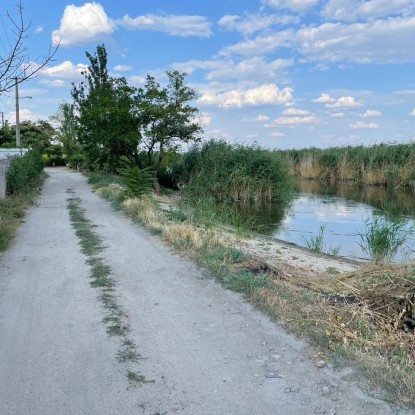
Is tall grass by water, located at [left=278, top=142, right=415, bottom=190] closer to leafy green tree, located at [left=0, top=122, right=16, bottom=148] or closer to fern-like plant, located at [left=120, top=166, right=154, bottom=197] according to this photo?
fern-like plant, located at [left=120, top=166, right=154, bottom=197]

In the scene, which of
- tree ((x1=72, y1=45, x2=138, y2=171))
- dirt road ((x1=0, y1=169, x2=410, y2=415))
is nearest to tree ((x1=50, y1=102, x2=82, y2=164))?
tree ((x1=72, y1=45, x2=138, y2=171))

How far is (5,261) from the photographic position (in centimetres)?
846

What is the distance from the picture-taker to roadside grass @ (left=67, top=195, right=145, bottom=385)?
464cm

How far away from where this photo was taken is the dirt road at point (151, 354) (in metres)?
3.76

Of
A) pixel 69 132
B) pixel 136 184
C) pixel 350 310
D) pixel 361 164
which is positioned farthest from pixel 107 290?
pixel 69 132

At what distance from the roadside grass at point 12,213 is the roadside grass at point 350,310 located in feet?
14.7

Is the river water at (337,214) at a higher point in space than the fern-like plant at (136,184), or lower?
lower

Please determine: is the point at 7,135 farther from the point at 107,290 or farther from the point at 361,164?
the point at 107,290

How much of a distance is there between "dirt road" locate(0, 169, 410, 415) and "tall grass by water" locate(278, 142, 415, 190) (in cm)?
2842

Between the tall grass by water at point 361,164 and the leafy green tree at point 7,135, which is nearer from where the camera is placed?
the tall grass by water at point 361,164

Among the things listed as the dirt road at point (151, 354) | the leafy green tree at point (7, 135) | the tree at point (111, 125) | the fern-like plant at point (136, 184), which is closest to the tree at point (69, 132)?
the leafy green tree at point (7, 135)

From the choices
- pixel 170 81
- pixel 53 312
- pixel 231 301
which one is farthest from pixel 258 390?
pixel 170 81

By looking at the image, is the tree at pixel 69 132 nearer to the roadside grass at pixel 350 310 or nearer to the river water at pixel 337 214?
the river water at pixel 337 214

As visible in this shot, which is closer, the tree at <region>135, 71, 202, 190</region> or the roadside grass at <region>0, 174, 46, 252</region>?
the roadside grass at <region>0, 174, 46, 252</region>
